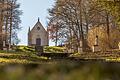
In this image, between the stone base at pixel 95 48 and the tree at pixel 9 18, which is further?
the tree at pixel 9 18

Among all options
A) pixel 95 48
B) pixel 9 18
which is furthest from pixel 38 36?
pixel 95 48

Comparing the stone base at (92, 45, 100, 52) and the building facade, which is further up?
the building facade

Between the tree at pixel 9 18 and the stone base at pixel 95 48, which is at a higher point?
the tree at pixel 9 18

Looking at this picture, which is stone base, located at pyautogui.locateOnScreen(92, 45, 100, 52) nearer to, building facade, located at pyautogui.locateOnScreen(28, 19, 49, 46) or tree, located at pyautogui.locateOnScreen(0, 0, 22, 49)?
tree, located at pyautogui.locateOnScreen(0, 0, 22, 49)

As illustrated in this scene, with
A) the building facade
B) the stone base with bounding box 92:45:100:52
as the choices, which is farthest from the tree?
the building facade

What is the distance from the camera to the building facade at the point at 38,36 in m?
95.9

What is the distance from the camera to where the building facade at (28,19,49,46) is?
9594 centimetres

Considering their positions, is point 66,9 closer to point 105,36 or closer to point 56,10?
point 56,10

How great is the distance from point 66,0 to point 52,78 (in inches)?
2163

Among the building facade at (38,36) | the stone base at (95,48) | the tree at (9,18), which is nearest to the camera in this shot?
the stone base at (95,48)

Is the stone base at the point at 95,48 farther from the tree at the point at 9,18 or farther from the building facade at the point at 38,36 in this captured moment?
the building facade at the point at 38,36

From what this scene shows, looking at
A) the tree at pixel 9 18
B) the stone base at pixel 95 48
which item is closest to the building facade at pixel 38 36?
the tree at pixel 9 18

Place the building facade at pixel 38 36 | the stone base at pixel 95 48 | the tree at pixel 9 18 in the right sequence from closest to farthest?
the stone base at pixel 95 48
the tree at pixel 9 18
the building facade at pixel 38 36

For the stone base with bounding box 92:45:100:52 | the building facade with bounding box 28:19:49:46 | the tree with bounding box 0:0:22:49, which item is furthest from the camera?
the building facade with bounding box 28:19:49:46
